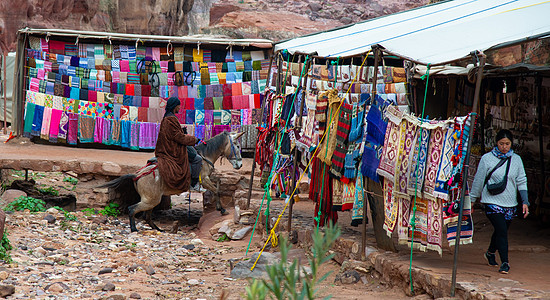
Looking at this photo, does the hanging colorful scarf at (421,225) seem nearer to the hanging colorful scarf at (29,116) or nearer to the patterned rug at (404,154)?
the patterned rug at (404,154)

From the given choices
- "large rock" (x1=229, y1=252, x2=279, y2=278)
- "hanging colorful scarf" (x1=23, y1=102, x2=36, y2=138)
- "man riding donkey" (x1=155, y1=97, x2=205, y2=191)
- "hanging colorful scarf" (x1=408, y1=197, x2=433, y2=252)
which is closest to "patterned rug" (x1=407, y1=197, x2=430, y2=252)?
"hanging colorful scarf" (x1=408, y1=197, x2=433, y2=252)

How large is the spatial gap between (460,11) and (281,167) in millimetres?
3282

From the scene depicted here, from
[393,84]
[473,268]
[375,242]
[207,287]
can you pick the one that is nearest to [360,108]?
[393,84]

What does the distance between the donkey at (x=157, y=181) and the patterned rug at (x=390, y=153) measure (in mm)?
4966

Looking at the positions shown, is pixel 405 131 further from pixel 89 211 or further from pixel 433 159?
pixel 89 211

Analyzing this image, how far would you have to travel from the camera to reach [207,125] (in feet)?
48.3

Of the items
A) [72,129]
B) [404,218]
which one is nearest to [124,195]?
[72,129]

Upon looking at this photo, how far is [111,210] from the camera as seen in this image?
11.7 meters

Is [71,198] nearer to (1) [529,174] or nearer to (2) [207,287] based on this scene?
(2) [207,287]

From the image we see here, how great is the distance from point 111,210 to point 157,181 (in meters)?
1.72

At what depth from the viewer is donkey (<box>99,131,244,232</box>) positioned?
1052 centimetres

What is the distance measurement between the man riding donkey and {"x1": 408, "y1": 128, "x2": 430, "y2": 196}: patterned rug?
4942mm

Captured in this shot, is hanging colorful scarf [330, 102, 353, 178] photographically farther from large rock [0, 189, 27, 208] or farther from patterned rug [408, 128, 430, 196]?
large rock [0, 189, 27, 208]

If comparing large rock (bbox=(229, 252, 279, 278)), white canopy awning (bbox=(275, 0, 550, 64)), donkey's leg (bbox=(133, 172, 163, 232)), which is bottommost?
large rock (bbox=(229, 252, 279, 278))
